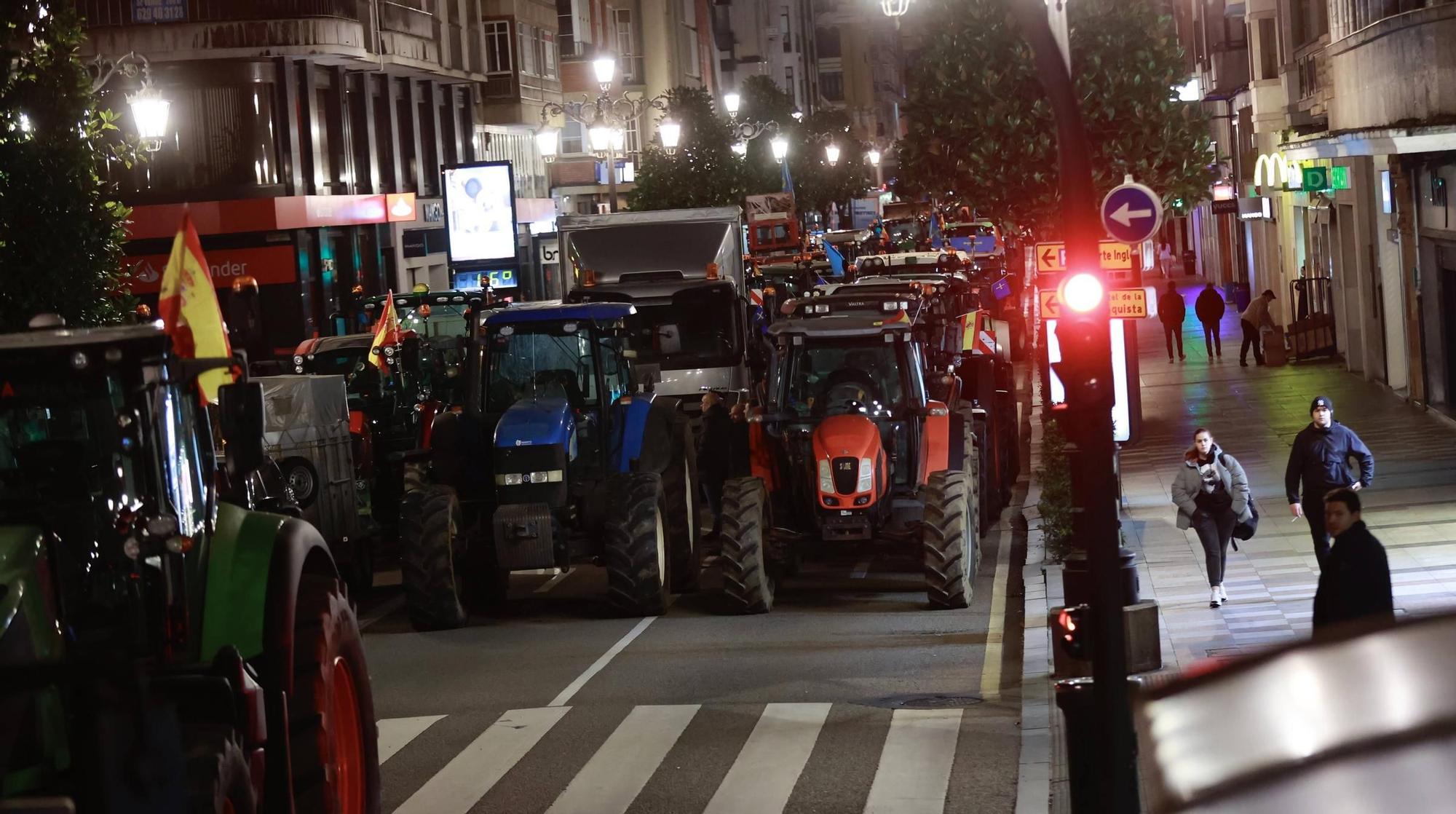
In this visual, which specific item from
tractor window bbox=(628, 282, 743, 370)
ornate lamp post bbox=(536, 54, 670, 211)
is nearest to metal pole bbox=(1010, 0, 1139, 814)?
tractor window bbox=(628, 282, 743, 370)

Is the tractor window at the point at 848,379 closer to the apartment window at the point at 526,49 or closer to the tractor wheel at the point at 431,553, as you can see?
the tractor wheel at the point at 431,553

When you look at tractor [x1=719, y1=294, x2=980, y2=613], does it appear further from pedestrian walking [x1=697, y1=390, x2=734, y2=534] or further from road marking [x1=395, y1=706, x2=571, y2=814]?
road marking [x1=395, y1=706, x2=571, y2=814]

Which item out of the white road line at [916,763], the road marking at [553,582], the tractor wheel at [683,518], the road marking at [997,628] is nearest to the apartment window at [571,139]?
the road marking at [997,628]

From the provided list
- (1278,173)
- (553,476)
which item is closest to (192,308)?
(553,476)

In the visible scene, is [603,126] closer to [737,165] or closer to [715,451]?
[737,165]

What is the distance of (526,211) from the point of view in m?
55.2

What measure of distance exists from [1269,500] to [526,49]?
36.9m

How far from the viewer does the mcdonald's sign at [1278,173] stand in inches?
1256

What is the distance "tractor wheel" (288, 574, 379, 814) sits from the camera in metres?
8.22

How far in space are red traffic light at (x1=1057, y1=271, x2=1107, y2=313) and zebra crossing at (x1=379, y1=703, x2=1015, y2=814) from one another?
291 cm

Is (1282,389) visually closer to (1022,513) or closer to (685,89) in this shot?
(1022,513)

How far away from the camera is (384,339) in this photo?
24.4 metres

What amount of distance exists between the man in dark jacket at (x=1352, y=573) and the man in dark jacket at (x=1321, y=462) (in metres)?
4.87

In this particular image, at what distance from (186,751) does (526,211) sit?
160 ft
